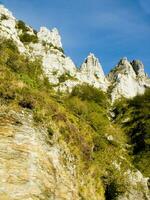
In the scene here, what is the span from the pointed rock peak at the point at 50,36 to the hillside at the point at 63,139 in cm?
1448

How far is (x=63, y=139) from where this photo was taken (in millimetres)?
30859

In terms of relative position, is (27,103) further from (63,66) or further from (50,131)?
(63,66)

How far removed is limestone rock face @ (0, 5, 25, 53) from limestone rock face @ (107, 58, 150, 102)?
2351cm

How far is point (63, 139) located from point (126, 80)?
76400mm

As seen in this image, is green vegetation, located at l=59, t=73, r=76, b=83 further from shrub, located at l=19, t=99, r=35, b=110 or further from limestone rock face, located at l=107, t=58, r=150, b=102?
shrub, located at l=19, t=99, r=35, b=110

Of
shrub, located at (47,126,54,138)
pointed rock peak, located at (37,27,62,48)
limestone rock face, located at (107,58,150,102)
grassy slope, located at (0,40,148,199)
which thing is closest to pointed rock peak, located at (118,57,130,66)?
limestone rock face, located at (107,58,150,102)

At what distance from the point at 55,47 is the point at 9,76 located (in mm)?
74332

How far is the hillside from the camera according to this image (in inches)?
1008

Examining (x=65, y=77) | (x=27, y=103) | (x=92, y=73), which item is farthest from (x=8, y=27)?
(x=27, y=103)

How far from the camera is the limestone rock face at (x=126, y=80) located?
9931 cm

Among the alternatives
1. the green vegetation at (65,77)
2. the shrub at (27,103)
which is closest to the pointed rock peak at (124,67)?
the green vegetation at (65,77)

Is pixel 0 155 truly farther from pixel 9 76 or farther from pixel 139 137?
pixel 139 137

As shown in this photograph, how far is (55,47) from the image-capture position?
104062mm

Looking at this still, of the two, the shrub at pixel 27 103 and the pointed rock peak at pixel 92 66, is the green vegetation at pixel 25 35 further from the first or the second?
the shrub at pixel 27 103
